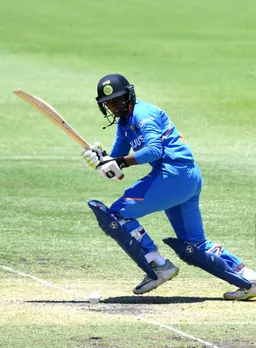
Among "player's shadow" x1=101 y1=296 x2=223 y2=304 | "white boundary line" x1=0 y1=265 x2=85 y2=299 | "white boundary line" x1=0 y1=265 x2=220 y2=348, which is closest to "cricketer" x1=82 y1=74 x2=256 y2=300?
"player's shadow" x1=101 y1=296 x2=223 y2=304

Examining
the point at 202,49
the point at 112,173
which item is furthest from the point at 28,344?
the point at 202,49

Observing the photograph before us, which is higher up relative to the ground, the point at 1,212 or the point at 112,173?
the point at 112,173

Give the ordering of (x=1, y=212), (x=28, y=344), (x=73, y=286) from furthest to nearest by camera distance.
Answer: (x=1, y=212) → (x=73, y=286) → (x=28, y=344)

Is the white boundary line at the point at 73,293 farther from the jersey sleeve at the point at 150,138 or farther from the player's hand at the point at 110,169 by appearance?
the jersey sleeve at the point at 150,138

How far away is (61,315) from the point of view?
8.28 metres

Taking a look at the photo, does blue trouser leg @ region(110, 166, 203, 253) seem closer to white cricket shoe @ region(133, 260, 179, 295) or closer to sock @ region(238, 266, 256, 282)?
white cricket shoe @ region(133, 260, 179, 295)

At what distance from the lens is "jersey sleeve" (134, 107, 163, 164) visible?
28.4 feet

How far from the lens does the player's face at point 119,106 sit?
352 inches

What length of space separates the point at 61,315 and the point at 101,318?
0.33 metres

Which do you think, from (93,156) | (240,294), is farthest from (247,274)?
(93,156)

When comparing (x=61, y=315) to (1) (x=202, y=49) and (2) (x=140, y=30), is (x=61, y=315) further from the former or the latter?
(2) (x=140, y=30)

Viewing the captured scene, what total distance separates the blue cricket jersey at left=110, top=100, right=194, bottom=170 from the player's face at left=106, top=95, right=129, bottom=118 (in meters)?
0.08

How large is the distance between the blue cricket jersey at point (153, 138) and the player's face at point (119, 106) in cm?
8

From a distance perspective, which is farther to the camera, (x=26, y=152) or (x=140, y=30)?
(x=140, y=30)
